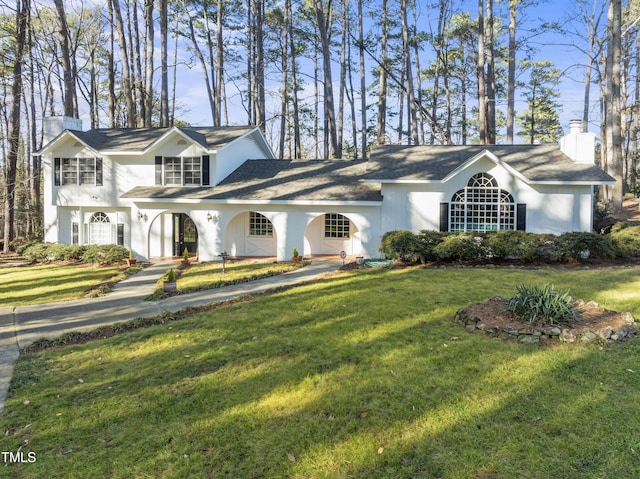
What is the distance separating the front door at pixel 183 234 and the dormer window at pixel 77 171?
13.3 ft

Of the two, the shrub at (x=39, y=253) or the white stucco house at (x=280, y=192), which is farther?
the shrub at (x=39, y=253)

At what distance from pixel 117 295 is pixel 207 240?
594cm

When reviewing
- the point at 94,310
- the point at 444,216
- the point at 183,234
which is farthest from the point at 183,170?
the point at 444,216

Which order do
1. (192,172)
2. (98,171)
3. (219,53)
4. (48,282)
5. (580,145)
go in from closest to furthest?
1. (48,282)
2. (580,145)
3. (192,172)
4. (98,171)
5. (219,53)

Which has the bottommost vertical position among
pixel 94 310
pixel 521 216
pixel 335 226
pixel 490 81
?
pixel 94 310

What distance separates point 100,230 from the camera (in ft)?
57.4

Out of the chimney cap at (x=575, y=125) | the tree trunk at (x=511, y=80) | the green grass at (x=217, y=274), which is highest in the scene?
the tree trunk at (x=511, y=80)

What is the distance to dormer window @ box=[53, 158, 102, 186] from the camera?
1720cm

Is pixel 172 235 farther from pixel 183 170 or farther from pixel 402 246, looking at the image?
pixel 402 246

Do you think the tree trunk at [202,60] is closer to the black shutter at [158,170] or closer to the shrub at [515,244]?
the black shutter at [158,170]

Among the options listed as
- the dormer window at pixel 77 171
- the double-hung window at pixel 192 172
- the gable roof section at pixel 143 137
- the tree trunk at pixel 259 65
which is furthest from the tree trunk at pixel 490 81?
the dormer window at pixel 77 171

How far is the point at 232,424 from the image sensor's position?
155 inches

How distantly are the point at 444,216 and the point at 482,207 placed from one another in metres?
1.49

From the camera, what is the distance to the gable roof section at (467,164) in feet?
45.2
